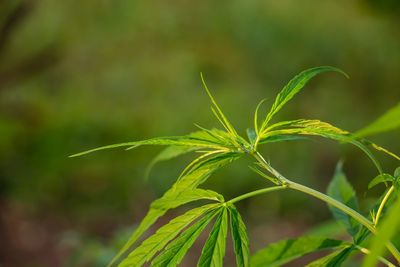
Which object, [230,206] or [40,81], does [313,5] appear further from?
[230,206]

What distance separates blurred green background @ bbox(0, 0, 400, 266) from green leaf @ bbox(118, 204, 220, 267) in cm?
280

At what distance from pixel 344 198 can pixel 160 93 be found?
3.41 metres

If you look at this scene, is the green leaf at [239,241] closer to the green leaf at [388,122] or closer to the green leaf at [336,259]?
the green leaf at [336,259]

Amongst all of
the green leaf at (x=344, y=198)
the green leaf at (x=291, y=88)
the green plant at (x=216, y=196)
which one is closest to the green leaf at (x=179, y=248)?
the green plant at (x=216, y=196)

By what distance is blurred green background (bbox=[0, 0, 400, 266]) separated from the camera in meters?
3.64

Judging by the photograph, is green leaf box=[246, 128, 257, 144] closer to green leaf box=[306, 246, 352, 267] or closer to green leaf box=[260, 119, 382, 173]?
green leaf box=[260, 119, 382, 173]

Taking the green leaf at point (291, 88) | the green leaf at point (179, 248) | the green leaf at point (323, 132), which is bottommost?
the green leaf at point (179, 248)

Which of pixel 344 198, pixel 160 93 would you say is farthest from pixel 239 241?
pixel 160 93

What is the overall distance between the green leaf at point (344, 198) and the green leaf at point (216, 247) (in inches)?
7.4

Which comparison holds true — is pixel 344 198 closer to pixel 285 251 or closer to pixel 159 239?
pixel 285 251

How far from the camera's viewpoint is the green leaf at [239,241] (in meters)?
0.58

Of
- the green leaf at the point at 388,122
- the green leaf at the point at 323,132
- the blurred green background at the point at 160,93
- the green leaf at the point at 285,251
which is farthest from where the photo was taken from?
the blurred green background at the point at 160,93

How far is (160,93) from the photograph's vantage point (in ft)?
13.7

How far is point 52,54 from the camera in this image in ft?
11.4
